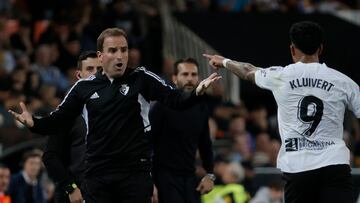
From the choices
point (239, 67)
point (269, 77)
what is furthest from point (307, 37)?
point (239, 67)

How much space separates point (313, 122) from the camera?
338 inches

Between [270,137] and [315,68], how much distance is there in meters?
11.8

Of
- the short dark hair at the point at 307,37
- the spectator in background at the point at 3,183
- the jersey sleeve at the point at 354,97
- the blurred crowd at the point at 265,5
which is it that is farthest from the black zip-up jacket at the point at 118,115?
the blurred crowd at the point at 265,5

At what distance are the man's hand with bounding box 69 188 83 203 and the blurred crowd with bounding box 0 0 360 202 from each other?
454cm

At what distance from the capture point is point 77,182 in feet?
33.6

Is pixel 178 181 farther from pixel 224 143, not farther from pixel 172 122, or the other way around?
pixel 224 143

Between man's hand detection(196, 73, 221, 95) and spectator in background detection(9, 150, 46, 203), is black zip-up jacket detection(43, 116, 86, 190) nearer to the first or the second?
man's hand detection(196, 73, 221, 95)

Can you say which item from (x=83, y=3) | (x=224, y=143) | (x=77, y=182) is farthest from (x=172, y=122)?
(x=83, y=3)

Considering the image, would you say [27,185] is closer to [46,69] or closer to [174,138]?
[174,138]

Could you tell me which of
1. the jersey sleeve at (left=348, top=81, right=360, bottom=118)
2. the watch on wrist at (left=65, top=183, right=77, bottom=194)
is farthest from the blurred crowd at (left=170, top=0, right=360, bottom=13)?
the jersey sleeve at (left=348, top=81, right=360, bottom=118)

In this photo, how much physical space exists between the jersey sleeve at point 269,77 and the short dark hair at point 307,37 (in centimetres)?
25

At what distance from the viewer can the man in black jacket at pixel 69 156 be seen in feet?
32.8

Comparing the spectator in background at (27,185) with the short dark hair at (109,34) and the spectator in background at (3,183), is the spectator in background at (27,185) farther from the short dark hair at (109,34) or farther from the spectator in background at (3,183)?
the short dark hair at (109,34)

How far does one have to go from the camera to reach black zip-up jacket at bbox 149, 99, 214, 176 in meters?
11.0
